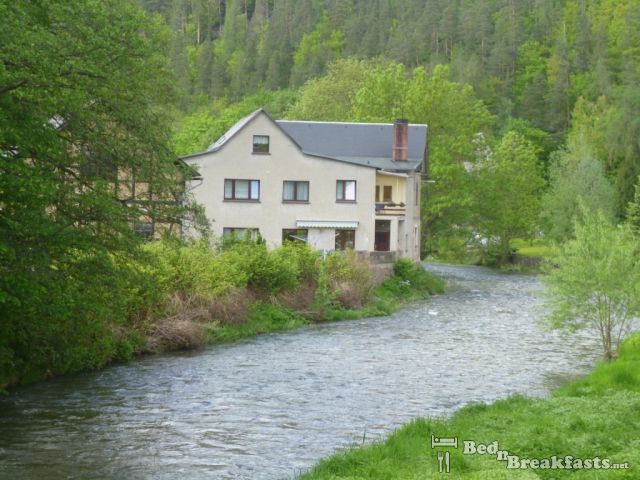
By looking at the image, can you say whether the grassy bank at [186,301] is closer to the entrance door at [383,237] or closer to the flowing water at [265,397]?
the flowing water at [265,397]

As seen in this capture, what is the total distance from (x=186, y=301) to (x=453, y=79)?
362 ft

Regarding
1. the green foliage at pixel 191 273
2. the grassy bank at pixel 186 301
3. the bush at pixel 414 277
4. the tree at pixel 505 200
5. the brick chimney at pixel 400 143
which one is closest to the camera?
the grassy bank at pixel 186 301

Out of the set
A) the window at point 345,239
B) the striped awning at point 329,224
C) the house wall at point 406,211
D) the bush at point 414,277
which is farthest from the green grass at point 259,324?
the house wall at point 406,211

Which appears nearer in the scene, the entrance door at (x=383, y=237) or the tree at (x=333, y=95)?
the entrance door at (x=383, y=237)

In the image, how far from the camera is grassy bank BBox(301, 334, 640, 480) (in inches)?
466

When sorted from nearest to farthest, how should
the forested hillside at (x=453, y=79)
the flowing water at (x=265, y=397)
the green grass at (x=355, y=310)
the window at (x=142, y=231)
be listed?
the flowing water at (x=265, y=397) < the window at (x=142, y=231) < the green grass at (x=355, y=310) < the forested hillside at (x=453, y=79)

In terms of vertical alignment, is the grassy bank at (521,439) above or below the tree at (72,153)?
below

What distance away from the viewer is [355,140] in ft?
206

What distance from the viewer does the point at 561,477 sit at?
11508mm

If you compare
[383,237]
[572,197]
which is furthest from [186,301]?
[572,197]

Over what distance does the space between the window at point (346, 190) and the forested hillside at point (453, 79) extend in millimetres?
12887

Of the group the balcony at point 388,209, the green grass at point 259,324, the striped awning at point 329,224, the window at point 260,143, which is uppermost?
the window at point 260,143

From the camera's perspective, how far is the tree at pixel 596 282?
965 inches

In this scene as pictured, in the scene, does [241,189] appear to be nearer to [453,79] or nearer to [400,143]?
[400,143]
